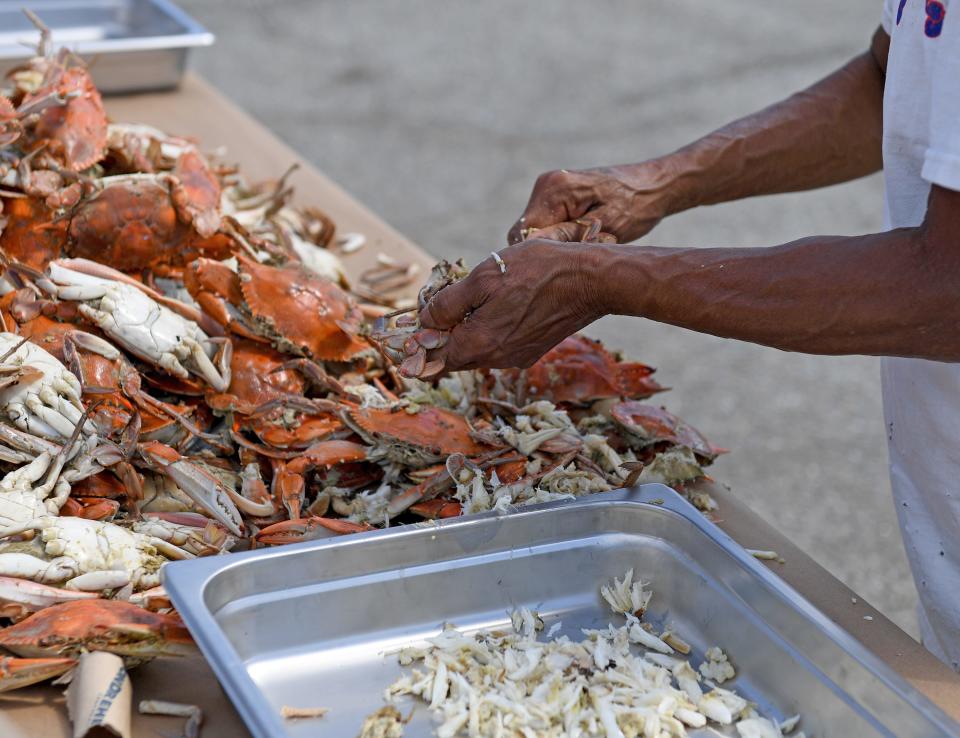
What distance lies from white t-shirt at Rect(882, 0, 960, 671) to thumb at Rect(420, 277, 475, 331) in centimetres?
62

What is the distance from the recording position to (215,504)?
64.5 inches

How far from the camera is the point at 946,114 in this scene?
1.22 metres

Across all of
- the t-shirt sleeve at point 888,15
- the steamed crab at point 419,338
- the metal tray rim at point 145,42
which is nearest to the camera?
the steamed crab at point 419,338

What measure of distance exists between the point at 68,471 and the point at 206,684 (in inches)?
17.1

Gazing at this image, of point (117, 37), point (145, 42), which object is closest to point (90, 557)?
point (145, 42)

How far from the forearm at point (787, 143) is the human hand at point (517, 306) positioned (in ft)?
1.82

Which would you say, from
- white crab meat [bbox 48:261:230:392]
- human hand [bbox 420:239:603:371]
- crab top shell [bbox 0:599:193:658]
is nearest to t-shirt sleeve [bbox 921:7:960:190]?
human hand [bbox 420:239:603:371]

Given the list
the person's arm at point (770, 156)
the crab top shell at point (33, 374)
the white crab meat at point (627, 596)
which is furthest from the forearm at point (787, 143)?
the crab top shell at point (33, 374)

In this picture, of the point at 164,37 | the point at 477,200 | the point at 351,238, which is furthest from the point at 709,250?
the point at 477,200

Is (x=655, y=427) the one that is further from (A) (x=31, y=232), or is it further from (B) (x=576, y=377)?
(A) (x=31, y=232)

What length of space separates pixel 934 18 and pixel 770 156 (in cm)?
68

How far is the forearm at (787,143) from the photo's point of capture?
1984 mm

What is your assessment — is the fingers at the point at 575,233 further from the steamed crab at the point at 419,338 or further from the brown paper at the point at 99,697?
the brown paper at the point at 99,697

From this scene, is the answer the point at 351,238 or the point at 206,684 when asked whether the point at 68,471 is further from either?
the point at 351,238
